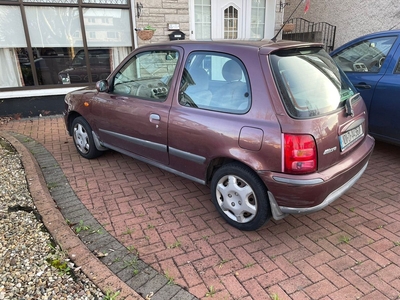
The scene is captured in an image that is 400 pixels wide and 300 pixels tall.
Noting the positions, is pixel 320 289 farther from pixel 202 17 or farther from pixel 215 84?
pixel 202 17

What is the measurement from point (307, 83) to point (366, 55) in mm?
2615

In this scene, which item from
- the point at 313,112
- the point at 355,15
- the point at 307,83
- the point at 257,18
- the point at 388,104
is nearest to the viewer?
the point at 313,112

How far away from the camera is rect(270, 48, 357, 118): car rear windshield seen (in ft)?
8.24

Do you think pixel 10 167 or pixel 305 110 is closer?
pixel 305 110

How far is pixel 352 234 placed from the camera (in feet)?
9.50

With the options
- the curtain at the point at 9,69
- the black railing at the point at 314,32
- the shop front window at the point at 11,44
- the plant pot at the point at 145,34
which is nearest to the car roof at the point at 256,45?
the plant pot at the point at 145,34

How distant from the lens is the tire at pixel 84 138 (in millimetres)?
4438

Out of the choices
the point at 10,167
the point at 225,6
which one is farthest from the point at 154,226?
the point at 225,6

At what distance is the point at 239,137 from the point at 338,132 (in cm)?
83

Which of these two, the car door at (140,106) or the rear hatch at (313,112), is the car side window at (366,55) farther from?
the car door at (140,106)

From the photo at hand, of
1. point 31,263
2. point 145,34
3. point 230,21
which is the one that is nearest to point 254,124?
point 31,263

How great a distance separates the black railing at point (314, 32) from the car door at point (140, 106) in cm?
690

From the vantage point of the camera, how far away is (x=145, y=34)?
7.21m

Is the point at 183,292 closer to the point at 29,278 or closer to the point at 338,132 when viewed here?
the point at 29,278
